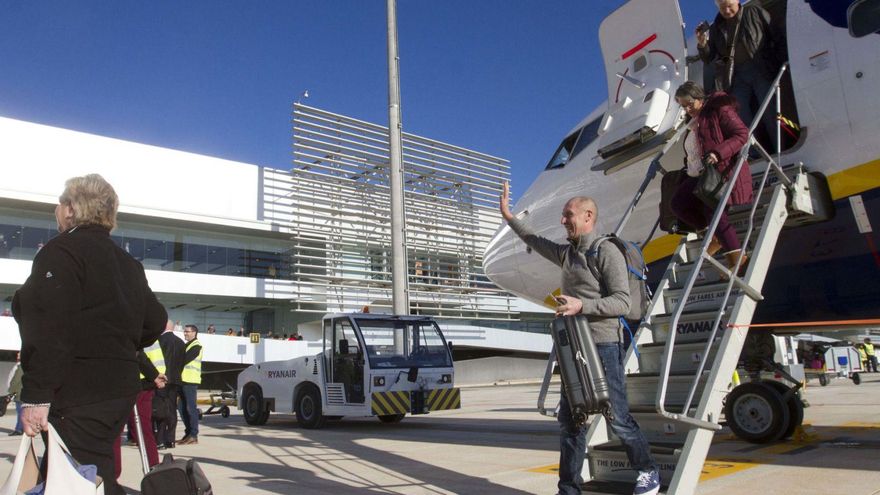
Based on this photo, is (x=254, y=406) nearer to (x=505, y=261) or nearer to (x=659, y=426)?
(x=505, y=261)

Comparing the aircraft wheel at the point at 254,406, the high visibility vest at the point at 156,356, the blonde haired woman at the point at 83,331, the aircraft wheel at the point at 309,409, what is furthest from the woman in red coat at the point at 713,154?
the aircraft wheel at the point at 254,406

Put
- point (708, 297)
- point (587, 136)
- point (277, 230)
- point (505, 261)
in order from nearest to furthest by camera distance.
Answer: point (708, 297)
point (587, 136)
point (505, 261)
point (277, 230)

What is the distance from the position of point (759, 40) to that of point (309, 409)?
8.65 metres

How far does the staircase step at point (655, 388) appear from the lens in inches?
180

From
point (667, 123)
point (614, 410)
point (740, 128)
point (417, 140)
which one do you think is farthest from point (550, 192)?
point (417, 140)

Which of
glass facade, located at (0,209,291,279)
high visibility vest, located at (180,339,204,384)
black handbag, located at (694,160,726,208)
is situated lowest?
high visibility vest, located at (180,339,204,384)

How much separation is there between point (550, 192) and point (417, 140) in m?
27.4

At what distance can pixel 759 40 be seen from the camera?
19.5ft

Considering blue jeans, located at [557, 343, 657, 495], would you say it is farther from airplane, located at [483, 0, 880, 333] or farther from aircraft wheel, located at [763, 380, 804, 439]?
aircraft wheel, located at [763, 380, 804, 439]

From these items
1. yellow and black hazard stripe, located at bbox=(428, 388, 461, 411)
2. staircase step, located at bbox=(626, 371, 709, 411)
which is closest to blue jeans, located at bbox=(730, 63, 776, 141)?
staircase step, located at bbox=(626, 371, 709, 411)

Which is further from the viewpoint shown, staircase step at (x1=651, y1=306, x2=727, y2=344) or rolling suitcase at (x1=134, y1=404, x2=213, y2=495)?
staircase step at (x1=651, y1=306, x2=727, y2=344)

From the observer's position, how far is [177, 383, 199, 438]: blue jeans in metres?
9.59

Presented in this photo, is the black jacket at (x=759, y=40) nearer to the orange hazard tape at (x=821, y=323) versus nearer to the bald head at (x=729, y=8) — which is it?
the bald head at (x=729, y=8)

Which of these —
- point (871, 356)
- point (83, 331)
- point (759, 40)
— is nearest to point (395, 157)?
point (759, 40)
